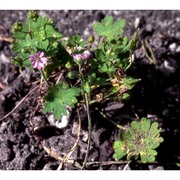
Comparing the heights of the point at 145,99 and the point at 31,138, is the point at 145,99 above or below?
above

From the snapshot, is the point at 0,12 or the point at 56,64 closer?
the point at 56,64

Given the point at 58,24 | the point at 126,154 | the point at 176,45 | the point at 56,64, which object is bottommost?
the point at 126,154

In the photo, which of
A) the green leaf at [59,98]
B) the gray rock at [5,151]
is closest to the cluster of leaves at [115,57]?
the green leaf at [59,98]

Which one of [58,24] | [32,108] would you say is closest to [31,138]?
[32,108]

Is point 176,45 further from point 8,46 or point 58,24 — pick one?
point 8,46

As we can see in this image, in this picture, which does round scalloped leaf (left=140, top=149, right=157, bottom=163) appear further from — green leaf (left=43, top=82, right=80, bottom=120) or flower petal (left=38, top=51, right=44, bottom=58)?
flower petal (left=38, top=51, right=44, bottom=58)

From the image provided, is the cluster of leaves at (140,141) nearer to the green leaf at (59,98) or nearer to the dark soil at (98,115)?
the dark soil at (98,115)

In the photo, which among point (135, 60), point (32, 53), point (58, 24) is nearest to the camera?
point (32, 53)

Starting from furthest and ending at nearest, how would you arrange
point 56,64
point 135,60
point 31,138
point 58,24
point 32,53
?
point 58,24 < point 135,60 < point 31,138 < point 56,64 < point 32,53
